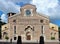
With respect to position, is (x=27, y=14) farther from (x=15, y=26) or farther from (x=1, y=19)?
(x=1, y=19)

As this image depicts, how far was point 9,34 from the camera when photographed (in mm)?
59000

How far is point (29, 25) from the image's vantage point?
189 feet

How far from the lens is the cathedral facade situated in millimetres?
57750

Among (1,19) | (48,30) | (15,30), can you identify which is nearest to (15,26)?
(15,30)

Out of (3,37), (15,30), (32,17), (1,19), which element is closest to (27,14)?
(32,17)

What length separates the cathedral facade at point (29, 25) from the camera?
57750 millimetres

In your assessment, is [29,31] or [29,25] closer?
[29,25]

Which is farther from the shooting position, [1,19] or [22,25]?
[1,19]

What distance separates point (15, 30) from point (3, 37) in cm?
381

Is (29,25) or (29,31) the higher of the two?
(29,25)

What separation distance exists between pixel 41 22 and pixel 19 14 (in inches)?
244

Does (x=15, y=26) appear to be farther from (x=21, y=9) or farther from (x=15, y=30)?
(x=21, y=9)

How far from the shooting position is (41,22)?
58.1 m

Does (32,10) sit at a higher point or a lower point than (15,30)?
higher
